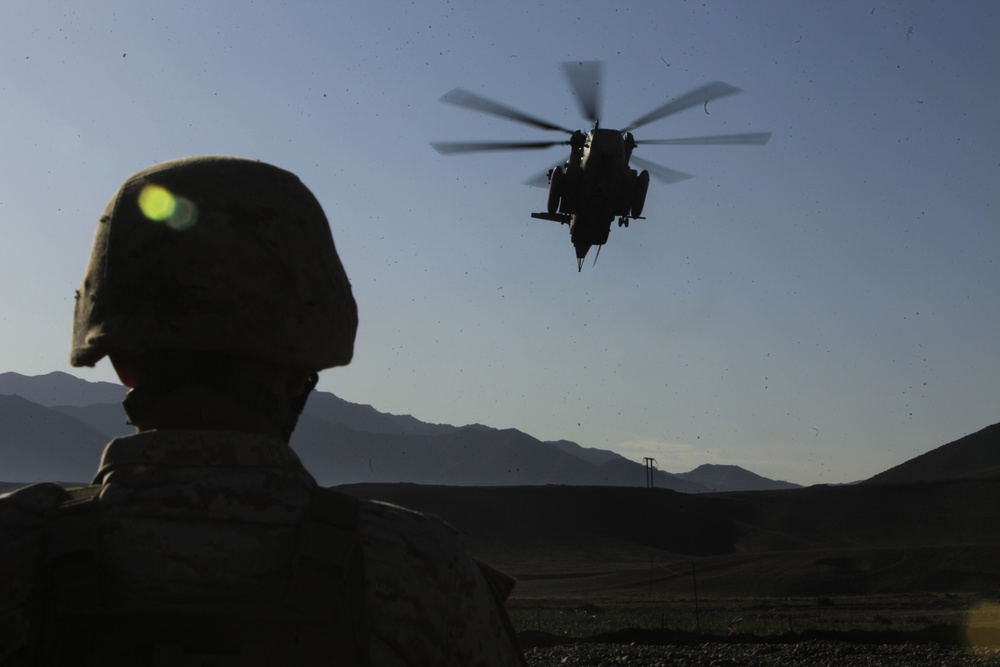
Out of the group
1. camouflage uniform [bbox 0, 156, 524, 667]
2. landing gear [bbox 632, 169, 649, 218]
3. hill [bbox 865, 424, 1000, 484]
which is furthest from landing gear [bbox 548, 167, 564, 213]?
hill [bbox 865, 424, 1000, 484]

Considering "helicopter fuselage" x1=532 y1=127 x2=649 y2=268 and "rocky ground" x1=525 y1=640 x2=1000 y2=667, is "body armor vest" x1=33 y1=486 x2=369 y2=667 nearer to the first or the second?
"rocky ground" x1=525 y1=640 x2=1000 y2=667

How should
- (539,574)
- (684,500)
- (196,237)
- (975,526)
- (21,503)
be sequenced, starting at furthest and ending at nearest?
Answer: (684,500)
(975,526)
(539,574)
(196,237)
(21,503)

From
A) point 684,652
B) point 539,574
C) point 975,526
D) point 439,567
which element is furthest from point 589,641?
point 975,526

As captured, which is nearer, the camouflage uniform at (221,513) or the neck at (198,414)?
the camouflage uniform at (221,513)

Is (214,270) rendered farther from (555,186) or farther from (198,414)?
(555,186)

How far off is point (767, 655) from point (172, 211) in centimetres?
1658

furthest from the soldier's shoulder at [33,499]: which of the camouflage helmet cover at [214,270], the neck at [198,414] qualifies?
the camouflage helmet cover at [214,270]

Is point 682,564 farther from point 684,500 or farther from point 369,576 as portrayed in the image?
point 369,576

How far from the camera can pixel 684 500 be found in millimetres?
98688

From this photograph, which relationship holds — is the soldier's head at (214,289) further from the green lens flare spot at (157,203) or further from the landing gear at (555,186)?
the landing gear at (555,186)

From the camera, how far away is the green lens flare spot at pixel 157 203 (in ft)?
7.04

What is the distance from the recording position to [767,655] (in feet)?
56.6

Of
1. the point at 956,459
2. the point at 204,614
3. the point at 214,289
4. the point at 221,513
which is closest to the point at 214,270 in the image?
the point at 214,289

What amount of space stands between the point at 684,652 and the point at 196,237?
1596 cm
